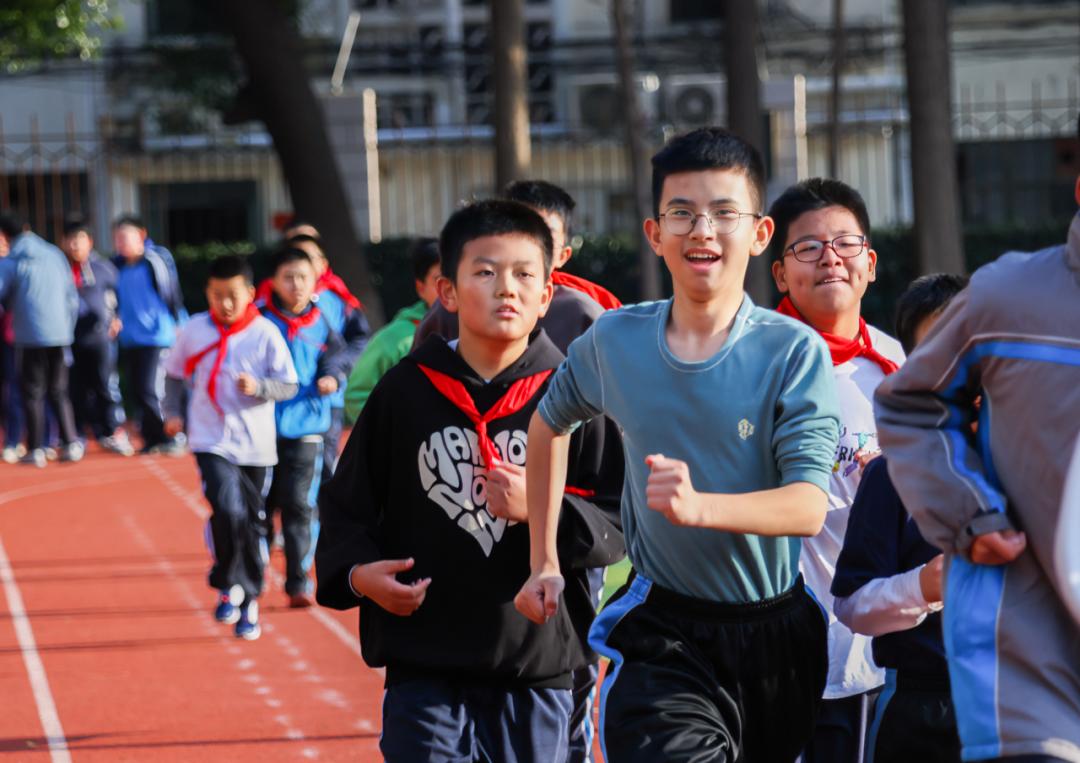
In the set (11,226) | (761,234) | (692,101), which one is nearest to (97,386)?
(11,226)

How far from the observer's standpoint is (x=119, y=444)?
18.0m

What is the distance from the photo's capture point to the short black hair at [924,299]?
4.71 metres

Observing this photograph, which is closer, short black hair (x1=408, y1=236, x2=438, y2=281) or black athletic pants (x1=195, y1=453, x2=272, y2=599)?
short black hair (x1=408, y1=236, x2=438, y2=281)

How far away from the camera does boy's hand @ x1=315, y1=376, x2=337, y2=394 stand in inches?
390

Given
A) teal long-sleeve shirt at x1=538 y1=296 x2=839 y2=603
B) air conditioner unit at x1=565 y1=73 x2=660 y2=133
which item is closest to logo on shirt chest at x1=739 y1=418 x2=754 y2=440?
teal long-sleeve shirt at x1=538 y1=296 x2=839 y2=603

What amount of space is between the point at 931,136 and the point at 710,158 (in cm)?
1454

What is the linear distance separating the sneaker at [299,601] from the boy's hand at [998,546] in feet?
24.0

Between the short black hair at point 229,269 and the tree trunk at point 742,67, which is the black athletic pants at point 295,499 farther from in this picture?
the tree trunk at point 742,67

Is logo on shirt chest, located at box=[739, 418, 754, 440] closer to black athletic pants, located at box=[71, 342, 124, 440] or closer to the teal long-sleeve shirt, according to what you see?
the teal long-sleeve shirt

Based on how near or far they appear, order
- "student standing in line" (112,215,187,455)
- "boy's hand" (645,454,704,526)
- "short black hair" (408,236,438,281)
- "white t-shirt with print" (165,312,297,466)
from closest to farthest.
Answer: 1. "boy's hand" (645,454,704,526)
2. "short black hair" (408,236,438,281)
3. "white t-shirt with print" (165,312,297,466)
4. "student standing in line" (112,215,187,455)

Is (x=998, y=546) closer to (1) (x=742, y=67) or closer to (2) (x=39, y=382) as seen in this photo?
(2) (x=39, y=382)

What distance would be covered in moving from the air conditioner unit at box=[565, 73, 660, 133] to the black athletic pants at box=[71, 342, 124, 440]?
48.8 ft

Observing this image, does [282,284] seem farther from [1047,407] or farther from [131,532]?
[1047,407]

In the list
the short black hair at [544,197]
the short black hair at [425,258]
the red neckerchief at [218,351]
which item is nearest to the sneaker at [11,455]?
the red neckerchief at [218,351]
